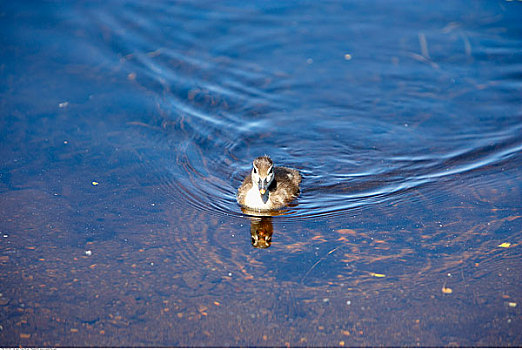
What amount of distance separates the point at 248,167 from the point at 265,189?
140 cm

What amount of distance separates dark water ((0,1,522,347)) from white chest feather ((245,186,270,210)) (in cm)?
22

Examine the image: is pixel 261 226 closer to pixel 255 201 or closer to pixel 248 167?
pixel 255 201

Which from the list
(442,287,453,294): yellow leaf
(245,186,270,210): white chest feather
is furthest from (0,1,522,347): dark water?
(245,186,270,210): white chest feather

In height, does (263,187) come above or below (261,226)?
above

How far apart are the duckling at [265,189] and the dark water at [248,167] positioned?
235 millimetres

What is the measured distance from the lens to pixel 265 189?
8.90 metres

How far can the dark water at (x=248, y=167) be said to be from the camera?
710cm

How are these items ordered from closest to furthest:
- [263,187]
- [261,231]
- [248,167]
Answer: [261,231], [263,187], [248,167]

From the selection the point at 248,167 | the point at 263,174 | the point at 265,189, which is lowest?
the point at 248,167

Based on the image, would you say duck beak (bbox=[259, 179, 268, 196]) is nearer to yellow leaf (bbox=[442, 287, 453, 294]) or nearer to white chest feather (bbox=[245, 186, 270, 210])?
white chest feather (bbox=[245, 186, 270, 210])

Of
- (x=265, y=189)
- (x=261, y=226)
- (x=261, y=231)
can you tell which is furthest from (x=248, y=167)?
(x=261, y=231)

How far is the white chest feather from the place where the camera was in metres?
9.09

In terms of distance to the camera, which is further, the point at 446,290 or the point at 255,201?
the point at 255,201

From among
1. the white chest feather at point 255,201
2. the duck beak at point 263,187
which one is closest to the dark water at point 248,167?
the white chest feather at point 255,201
